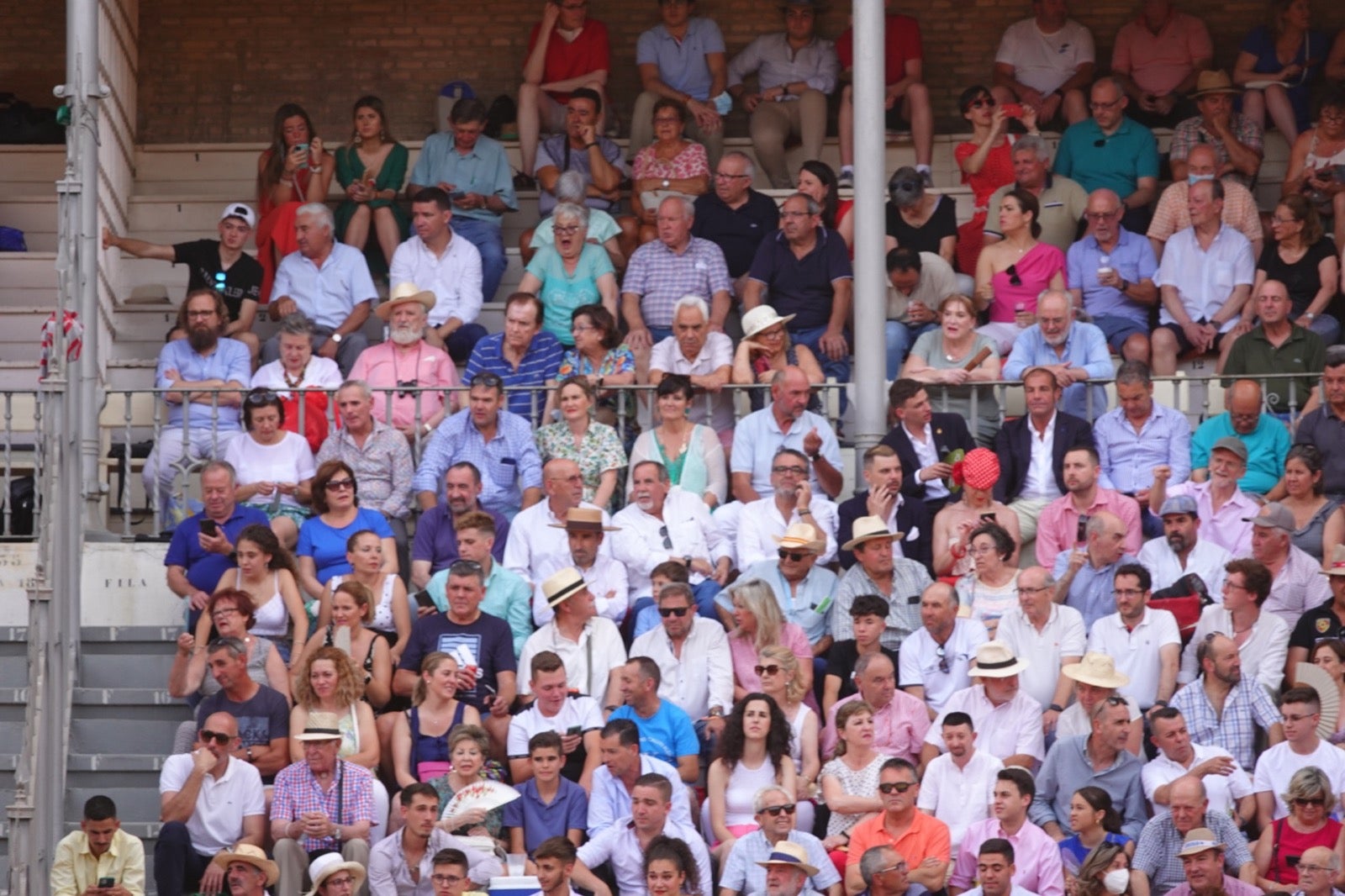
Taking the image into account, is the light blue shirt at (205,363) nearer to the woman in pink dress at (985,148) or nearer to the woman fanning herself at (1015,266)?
the woman fanning herself at (1015,266)

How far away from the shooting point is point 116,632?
43.1 feet

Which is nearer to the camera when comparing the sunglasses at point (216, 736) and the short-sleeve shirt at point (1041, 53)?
the sunglasses at point (216, 736)

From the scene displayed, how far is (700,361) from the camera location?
46.1 feet

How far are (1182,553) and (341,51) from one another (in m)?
7.40

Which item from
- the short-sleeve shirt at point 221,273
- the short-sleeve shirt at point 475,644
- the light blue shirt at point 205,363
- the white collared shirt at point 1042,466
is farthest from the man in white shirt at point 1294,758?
the short-sleeve shirt at point 221,273

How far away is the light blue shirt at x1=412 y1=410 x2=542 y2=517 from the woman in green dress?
97.0 inches

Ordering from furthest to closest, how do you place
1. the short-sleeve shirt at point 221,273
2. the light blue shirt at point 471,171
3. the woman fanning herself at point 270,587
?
the light blue shirt at point 471,171 → the short-sleeve shirt at point 221,273 → the woman fanning herself at point 270,587

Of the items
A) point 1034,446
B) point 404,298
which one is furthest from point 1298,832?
point 404,298

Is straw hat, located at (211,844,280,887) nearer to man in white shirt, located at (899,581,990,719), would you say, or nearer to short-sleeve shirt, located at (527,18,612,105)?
man in white shirt, located at (899,581,990,719)

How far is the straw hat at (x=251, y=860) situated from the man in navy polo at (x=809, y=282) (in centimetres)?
454

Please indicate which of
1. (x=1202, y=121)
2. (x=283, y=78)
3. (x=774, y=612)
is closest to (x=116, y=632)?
(x=774, y=612)

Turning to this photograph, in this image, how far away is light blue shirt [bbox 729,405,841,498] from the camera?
13469 millimetres

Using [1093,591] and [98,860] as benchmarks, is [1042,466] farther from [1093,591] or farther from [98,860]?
[98,860]

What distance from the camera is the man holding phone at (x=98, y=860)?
11461mm
